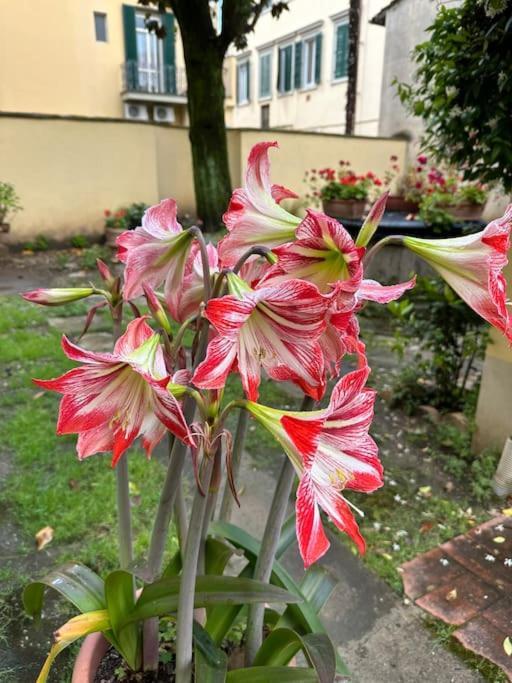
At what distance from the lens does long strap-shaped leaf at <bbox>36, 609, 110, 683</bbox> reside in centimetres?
104

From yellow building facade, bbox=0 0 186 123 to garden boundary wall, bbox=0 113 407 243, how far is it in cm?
486

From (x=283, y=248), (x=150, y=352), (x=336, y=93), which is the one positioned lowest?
(x=150, y=352)

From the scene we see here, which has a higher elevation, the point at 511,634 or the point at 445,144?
the point at 445,144

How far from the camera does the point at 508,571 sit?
2.02 meters

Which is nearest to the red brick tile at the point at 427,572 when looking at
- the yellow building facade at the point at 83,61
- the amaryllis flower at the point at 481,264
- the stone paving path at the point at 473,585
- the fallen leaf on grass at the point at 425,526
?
the stone paving path at the point at 473,585

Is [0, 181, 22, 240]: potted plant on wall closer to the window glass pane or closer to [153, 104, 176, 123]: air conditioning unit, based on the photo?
[153, 104, 176, 123]: air conditioning unit

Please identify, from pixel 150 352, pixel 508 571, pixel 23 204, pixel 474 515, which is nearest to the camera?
pixel 150 352

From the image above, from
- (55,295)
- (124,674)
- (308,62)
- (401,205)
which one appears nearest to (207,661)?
(124,674)

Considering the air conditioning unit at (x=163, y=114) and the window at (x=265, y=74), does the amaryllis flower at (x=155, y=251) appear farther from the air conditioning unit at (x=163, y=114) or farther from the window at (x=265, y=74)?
the window at (x=265, y=74)

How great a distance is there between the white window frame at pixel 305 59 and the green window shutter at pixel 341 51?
3.09 ft

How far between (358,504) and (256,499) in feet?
1.53

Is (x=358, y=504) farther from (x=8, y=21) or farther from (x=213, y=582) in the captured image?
(x=8, y=21)

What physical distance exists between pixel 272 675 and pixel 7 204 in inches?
288

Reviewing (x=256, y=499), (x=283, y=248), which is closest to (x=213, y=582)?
(x=283, y=248)
